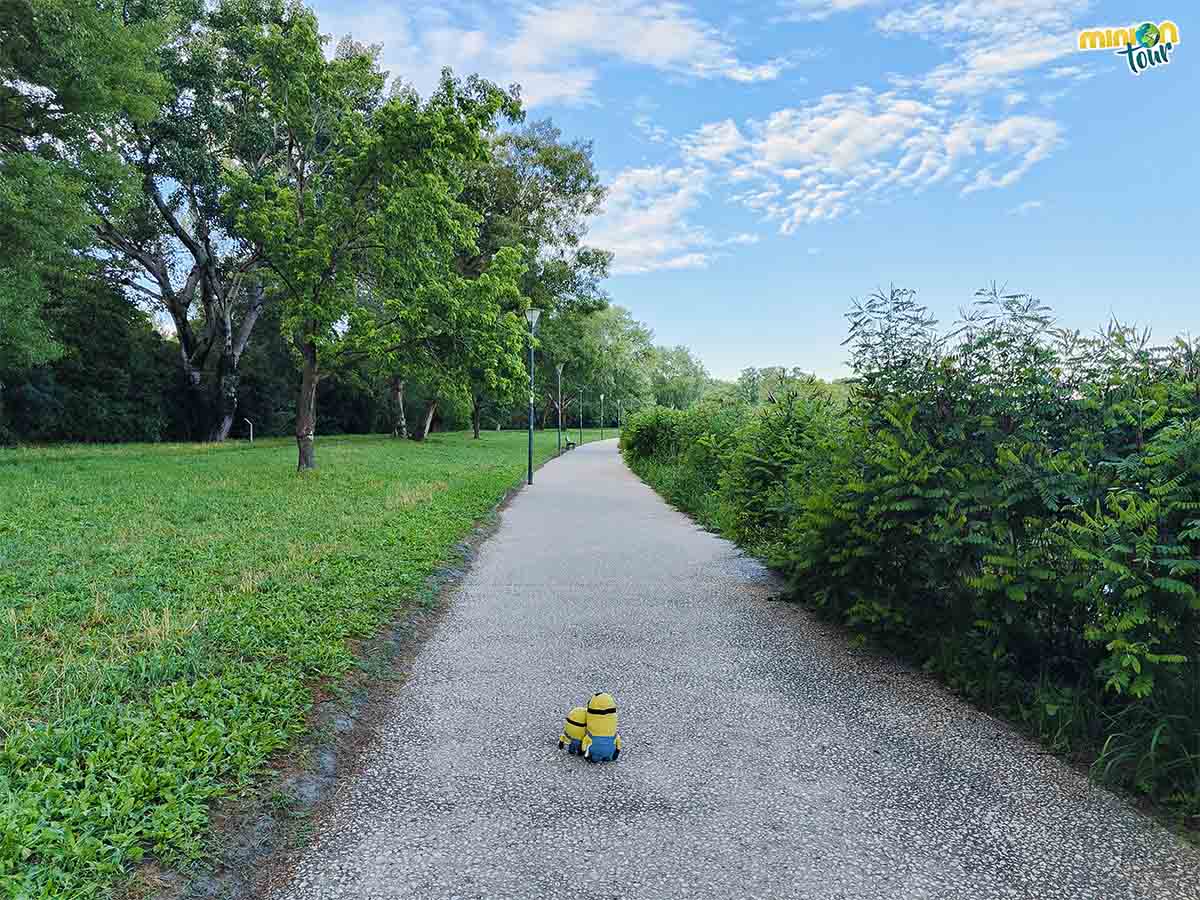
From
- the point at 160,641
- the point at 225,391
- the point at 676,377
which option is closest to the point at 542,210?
the point at 225,391

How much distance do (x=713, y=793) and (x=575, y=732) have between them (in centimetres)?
64

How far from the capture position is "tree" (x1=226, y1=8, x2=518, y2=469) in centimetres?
1226

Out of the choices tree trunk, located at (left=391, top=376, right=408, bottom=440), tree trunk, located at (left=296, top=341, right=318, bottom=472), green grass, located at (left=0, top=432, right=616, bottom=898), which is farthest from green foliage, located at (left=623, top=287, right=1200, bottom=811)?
tree trunk, located at (left=391, top=376, right=408, bottom=440)

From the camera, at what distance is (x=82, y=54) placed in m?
13.5

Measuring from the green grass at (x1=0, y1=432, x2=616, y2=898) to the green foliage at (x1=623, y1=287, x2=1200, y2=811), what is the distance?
10.9ft

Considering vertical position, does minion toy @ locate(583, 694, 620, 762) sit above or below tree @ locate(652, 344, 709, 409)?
below

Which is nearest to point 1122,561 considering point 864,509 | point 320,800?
point 864,509

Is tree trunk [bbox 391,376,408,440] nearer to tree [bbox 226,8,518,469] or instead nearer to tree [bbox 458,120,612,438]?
tree [bbox 458,120,612,438]

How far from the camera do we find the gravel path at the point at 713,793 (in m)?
2.12

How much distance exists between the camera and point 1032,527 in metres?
3.16

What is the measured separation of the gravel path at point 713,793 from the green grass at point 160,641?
1.73 ft

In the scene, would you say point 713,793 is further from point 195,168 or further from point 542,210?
point 542,210

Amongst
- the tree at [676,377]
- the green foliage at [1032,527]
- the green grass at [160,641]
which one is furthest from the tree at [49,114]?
the tree at [676,377]

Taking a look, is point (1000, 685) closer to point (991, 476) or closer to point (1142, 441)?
point (991, 476)
